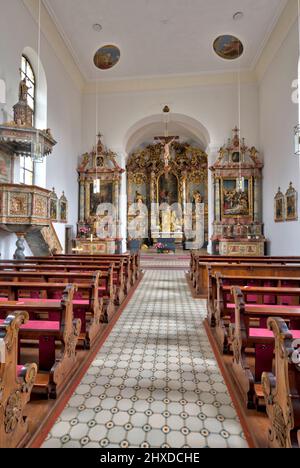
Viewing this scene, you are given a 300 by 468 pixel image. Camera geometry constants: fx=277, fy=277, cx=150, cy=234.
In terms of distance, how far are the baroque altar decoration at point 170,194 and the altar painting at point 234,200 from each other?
4547 mm

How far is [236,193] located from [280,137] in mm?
3173

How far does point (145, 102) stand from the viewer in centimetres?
1309

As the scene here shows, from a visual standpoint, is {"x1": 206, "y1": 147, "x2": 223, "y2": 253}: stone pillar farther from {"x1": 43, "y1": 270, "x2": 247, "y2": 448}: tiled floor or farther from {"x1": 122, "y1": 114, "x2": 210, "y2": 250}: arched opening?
{"x1": 43, "y1": 270, "x2": 247, "y2": 448}: tiled floor

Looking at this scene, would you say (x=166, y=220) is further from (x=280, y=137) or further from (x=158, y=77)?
(x=280, y=137)

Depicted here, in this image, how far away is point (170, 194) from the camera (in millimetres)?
17969

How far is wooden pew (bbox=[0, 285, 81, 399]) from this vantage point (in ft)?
7.36

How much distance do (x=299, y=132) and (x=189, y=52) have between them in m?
7.37

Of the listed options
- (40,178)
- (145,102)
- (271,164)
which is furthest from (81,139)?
(271,164)

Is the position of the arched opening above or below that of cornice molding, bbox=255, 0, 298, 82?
below

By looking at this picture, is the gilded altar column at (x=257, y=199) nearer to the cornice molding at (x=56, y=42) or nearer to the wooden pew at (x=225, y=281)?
the wooden pew at (x=225, y=281)

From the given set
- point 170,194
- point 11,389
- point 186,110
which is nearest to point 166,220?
point 170,194

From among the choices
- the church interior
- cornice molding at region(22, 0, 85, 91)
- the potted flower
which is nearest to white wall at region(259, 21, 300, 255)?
the church interior

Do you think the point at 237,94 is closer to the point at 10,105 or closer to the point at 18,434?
the point at 10,105

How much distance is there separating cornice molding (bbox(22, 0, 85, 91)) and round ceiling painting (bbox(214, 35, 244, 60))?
5975 mm
